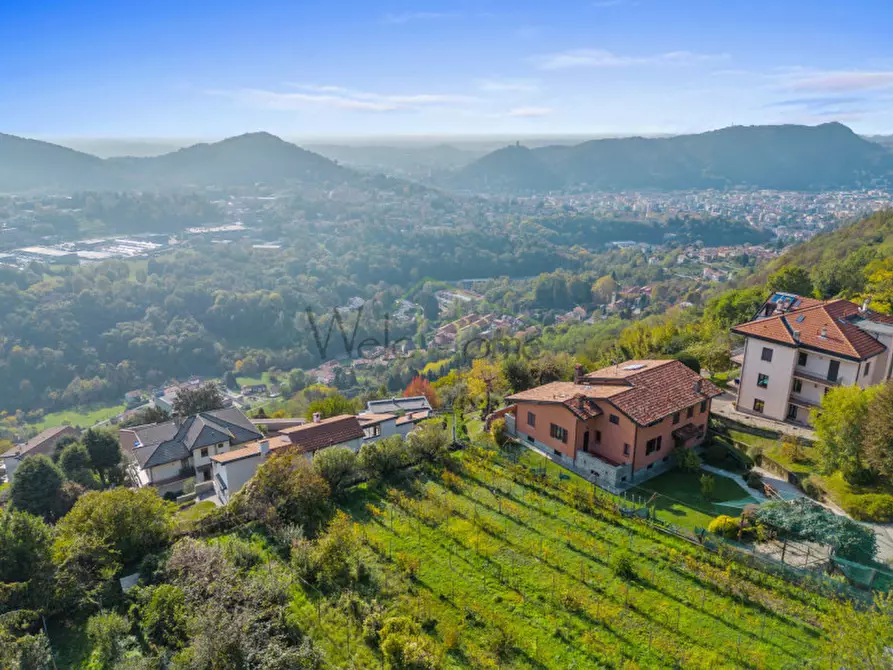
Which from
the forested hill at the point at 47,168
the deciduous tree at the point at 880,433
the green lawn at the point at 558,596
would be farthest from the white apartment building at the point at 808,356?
the forested hill at the point at 47,168

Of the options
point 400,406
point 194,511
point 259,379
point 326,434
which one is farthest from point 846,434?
point 259,379

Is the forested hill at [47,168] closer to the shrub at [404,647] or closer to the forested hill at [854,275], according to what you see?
the forested hill at [854,275]

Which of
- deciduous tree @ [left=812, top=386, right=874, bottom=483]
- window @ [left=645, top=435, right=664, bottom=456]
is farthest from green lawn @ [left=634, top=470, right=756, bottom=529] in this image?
deciduous tree @ [left=812, top=386, right=874, bottom=483]

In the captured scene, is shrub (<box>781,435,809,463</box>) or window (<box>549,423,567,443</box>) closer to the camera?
shrub (<box>781,435,809,463</box>)

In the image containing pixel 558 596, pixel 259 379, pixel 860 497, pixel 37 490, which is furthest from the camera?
pixel 259 379

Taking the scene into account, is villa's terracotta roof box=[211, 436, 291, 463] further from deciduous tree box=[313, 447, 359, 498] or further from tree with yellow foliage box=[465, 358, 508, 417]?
tree with yellow foliage box=[465, 358, 508, 417]

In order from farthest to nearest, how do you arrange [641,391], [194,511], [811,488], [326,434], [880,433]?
1. [326,434]
2. [194,511]
3. [641,391]
4. [811,488]
5. [880,433]

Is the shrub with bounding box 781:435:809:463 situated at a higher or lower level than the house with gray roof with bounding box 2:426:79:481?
higher

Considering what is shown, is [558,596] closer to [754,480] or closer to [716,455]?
[754,480]
